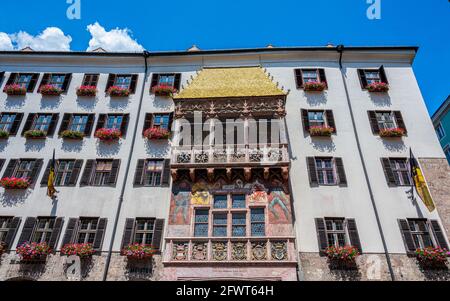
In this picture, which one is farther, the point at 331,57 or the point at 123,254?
the point at 331,57

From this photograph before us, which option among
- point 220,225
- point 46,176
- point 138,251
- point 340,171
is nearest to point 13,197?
point 46,176

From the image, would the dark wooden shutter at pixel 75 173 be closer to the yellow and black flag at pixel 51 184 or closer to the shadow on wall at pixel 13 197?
the yellow and black flag at pixel 51 184

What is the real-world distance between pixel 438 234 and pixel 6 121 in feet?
91.5

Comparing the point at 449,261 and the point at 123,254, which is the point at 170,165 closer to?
the point at 123,254

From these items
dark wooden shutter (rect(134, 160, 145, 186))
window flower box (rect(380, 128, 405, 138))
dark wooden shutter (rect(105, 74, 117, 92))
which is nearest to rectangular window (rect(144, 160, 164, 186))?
dark wooden shutter (rect(134, 160, 145, 186))

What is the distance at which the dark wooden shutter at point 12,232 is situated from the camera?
57.4ft

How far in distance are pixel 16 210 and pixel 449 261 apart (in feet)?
78.5

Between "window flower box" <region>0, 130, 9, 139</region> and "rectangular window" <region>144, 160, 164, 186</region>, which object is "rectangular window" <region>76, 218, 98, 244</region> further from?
"window flower box" <region>0, 130, 9, 139</region>

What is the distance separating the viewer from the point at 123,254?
16.9 metres

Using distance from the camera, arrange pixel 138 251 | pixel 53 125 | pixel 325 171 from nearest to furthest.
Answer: pixel 138 251 → pixel 325 171 → pixel 53 125

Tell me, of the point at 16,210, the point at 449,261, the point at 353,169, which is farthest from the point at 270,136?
the point at 16,210

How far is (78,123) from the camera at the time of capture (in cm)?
2203

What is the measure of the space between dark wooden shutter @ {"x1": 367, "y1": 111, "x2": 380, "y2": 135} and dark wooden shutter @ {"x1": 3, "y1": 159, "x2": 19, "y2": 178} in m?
23.0

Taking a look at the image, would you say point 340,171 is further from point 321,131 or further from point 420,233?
point 420,233
